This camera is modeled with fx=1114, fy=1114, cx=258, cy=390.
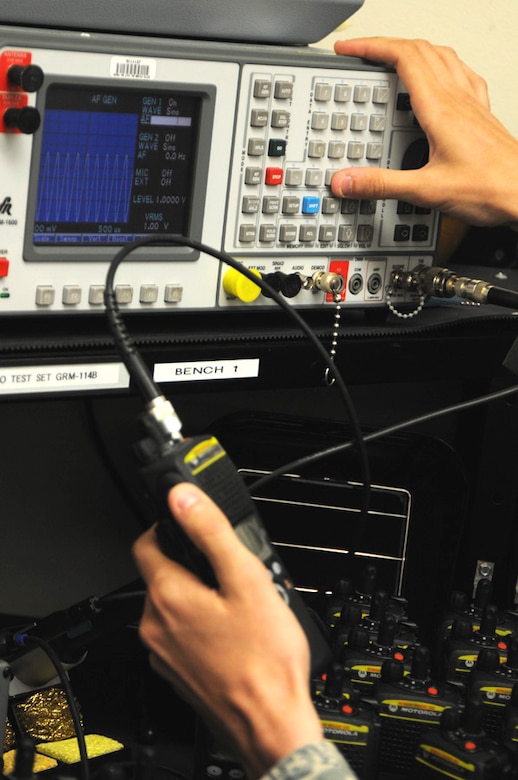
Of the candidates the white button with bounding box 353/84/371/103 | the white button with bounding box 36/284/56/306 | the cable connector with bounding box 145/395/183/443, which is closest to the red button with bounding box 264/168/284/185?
the white button with bounding box 353/84/371/103

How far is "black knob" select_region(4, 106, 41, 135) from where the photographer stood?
88 cm

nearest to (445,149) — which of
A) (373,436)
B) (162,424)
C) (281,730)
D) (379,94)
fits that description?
(379,94)

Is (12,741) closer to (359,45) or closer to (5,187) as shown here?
(5,187)

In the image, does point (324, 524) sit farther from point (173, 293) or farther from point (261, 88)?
point (261, 88)

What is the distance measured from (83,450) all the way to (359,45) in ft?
2.23

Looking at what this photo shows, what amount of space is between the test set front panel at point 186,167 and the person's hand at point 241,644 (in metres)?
0.31

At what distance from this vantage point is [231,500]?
74 cm

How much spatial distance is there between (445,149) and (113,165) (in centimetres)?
34

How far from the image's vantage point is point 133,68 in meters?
0.94

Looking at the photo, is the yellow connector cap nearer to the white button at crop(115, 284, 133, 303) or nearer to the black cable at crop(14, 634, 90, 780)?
the white button at crop(115, 284, 133, 303)

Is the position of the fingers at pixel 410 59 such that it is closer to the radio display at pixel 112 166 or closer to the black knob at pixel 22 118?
the radio display at pixel 112 166

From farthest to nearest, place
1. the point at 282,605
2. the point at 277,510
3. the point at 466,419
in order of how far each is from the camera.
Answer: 1. the point at 466,419
2. the point at 277,510
3. the point at 282,605

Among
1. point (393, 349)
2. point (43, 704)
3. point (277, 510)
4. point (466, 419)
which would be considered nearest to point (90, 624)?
point (43, 704)

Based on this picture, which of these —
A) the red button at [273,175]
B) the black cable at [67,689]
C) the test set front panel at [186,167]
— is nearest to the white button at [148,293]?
the test set front panel at [186,167]
